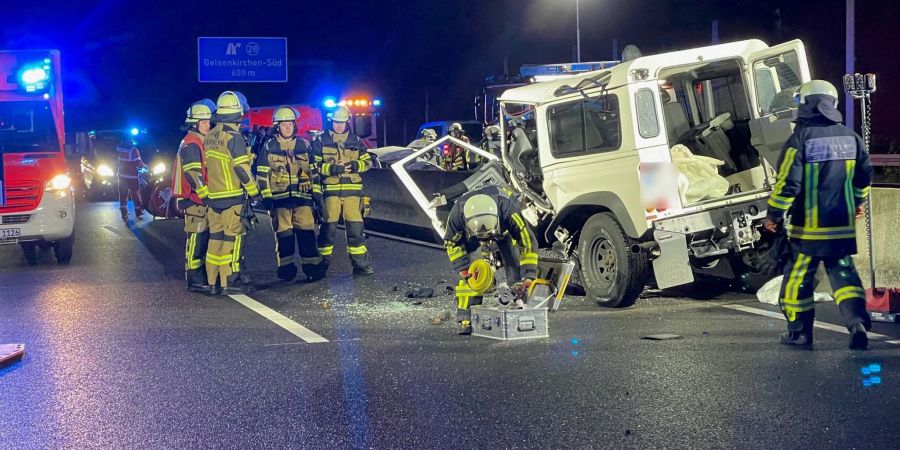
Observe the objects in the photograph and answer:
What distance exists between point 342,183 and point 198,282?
2.04 meters

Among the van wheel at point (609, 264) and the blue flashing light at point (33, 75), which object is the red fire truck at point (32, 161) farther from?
the van wheel at point (609, 264)

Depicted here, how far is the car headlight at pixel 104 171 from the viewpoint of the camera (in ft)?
104

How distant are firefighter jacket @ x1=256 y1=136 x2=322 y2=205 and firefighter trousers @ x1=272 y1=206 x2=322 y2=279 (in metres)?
0.14

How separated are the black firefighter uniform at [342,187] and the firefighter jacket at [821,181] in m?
5.99

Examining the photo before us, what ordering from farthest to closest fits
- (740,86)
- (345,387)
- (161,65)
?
1. (161,65)
2. (740,86)
3. (345,387)

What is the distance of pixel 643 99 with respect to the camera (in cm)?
933

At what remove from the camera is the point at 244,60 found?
146 feet

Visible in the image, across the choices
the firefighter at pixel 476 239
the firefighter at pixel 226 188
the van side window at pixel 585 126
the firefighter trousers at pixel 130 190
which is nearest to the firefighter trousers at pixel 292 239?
the firefighter at pixel 226 188

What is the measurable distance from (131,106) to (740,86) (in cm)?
6991

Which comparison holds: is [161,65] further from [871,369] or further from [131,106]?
[871,369]

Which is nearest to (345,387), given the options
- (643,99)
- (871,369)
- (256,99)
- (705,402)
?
(705,402)

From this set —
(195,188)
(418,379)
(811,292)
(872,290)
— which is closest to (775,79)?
(872,290)

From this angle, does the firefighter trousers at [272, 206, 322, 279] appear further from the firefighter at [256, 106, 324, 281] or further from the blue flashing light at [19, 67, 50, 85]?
the blue flashing light at [19, 67, 50, 85]

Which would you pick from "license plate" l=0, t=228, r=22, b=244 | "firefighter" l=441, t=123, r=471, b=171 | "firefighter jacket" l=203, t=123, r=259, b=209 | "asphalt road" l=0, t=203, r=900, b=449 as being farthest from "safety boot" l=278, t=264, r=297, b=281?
"firefighter" l=441, t=123, r=471, b=171
